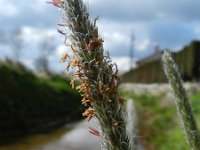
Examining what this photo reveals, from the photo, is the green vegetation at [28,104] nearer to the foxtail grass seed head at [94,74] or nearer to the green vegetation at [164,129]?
the green vegetation at [164,129]

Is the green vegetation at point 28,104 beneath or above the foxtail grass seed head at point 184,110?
beneath

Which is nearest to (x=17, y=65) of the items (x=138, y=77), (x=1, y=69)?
(x=1, y=69)

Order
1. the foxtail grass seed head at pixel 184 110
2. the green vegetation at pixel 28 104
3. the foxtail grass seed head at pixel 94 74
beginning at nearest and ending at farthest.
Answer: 1. the foxtail grass seed head at pixel 94 74
2. the foxtail grass seed head at pixel 184 110
3. the green vegetation at pixel 28 104

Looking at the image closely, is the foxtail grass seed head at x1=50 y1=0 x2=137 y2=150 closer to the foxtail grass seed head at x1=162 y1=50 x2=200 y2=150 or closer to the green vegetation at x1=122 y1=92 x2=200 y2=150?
the foxtail grass seed head at x1=162 y1=50 x2=200 y2=150

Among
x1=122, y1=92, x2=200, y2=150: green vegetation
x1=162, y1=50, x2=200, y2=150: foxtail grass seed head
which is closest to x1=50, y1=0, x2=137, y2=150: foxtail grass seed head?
x1=162, y1=50, x2=200, y2=150: foxtail grass seed head

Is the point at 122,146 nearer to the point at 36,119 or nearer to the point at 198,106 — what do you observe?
the point at 198,106

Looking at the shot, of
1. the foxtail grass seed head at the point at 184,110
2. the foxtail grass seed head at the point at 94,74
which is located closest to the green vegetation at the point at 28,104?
the foxtail grass seed head at the point at 184,110

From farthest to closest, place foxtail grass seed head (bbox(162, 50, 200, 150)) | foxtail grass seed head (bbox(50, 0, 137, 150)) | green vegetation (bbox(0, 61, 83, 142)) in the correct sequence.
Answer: green vegetation (bbox(0, 61, 83, 142)) < foxtail grass seed head (bbox(162, 50, 200, 150)) < foxtail grass seed head (bbox(50, 0, 137, 150))
